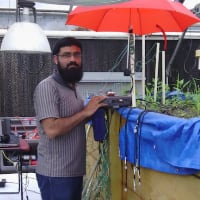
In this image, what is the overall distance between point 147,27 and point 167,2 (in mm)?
911

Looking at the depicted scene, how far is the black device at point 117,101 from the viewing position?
9.41ft

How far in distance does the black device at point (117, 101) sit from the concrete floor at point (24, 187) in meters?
2.36

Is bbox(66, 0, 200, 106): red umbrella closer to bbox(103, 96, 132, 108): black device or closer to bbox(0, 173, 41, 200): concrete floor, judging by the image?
bbox(103, 96, 132, 108): black device

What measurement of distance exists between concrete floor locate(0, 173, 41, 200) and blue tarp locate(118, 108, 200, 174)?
2360 mm

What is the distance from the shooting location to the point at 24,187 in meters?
5.36

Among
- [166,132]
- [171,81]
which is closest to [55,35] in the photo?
[171,81]

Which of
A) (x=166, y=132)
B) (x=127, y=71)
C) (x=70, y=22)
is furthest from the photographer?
(x=70, y=22)

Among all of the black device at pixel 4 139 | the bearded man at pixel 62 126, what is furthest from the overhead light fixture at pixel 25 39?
the bearded man at pixel 62 126

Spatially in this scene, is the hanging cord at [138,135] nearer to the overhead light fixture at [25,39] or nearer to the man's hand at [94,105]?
the man's hand at [94,105]

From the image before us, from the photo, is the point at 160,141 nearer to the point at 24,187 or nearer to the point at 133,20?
the point at 133,20

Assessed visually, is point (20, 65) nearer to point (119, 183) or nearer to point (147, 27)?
point (147, 27)

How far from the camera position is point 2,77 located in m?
6.36

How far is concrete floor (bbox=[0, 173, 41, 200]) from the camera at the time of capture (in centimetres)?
498

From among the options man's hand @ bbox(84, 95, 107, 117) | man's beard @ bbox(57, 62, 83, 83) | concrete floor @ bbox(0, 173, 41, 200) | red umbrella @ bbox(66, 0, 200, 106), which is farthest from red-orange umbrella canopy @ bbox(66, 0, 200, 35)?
concrete floor @ bbox(0, 173, 41, 200)
